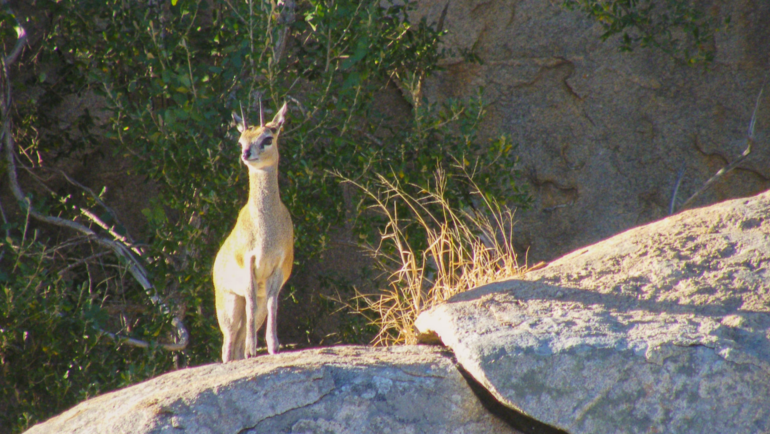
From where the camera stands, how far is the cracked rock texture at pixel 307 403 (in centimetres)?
342

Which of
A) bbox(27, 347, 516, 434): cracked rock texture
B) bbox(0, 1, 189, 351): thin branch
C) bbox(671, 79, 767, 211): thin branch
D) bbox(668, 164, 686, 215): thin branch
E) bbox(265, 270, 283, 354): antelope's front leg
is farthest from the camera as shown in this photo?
bbox(668, 164, 686, 215): thin branch

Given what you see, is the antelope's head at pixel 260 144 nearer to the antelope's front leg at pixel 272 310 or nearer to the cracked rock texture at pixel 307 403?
the antelope's front leg at pixel 272 310

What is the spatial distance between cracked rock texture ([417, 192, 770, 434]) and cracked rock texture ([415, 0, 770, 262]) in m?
3.98

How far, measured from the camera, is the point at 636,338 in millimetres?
3627

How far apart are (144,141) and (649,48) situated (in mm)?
5360

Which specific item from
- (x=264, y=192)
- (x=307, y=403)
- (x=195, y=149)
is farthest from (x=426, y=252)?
(x=307, y=403)

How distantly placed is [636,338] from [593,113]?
507 centimetres

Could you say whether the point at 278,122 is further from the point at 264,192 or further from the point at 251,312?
the point at 251,312

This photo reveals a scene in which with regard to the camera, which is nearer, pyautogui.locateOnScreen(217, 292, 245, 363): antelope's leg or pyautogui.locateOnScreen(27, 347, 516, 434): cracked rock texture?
pyautogui.locateOnScreen(27, 347, 516, 434): cracked rock texture

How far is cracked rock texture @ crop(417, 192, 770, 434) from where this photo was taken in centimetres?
348

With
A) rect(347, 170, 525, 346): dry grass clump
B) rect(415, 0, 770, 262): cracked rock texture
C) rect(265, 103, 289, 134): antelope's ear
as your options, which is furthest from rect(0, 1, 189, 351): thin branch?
rect(415, 0, 770, 262): cracked rock texture

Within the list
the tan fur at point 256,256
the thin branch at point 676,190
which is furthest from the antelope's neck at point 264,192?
the thin branch at point 676,190

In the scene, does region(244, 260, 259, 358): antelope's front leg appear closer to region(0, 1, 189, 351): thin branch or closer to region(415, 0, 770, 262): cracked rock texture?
region(0, 1, 189, 351): thin branch

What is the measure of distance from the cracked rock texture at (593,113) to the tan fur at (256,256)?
12.1 ft
